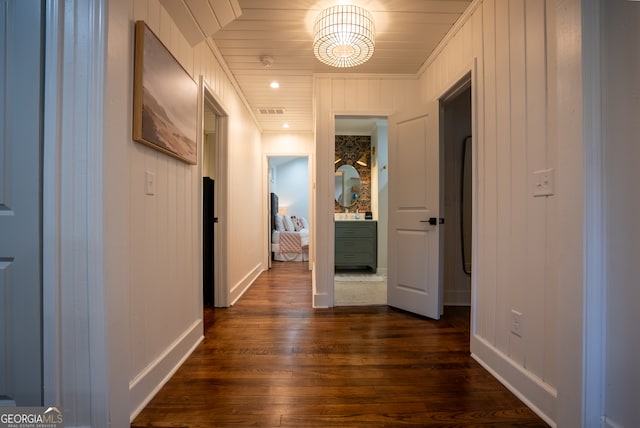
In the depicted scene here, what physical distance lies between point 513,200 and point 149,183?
2.02 meters

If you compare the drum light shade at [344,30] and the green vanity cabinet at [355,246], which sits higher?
the drum light shade at [344,30]

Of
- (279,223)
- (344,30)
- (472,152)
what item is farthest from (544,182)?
(279,223)

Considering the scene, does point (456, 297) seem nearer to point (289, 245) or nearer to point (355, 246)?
point (355, 246)

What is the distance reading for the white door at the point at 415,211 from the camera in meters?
2.44

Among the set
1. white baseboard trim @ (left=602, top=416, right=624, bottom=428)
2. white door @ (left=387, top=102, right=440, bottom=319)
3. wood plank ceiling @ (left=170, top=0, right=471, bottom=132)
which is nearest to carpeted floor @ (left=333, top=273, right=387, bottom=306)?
white door @ (left=387, top=102, right=440, bottom=319)

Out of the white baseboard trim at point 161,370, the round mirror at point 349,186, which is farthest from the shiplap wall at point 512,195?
the round mirror at point 349,186

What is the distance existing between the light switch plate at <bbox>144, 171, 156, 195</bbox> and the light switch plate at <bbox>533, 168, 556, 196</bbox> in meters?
2.01

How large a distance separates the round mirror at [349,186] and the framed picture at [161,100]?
3.68m

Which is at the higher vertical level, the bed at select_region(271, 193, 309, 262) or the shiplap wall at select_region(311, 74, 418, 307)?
the shiplap wall at select_region(311, 74, 418, 307)

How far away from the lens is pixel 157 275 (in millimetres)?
1481

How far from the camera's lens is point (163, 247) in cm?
154

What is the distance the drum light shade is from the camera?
1.77 meters

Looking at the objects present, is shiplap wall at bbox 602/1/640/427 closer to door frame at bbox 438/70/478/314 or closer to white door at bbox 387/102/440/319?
door frame at bbox 438/70/478/314

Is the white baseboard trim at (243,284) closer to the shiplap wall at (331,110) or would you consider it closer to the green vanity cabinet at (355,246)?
the shiplap wall at (331,110)
